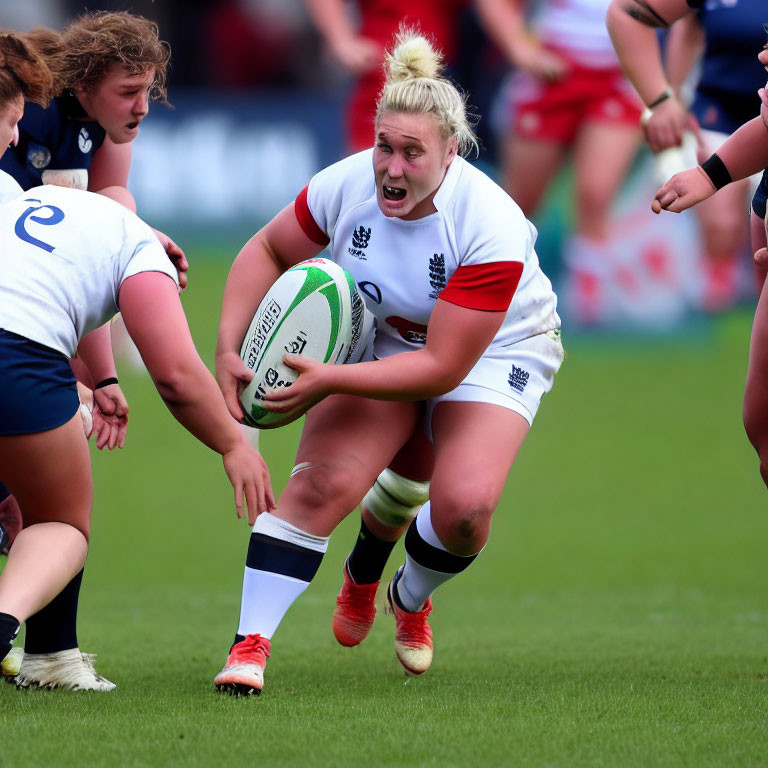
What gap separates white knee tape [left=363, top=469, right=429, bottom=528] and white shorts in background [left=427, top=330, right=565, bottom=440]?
0.84ft

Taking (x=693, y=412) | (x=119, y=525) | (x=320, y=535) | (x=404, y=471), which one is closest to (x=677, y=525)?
(x=693, y=412)

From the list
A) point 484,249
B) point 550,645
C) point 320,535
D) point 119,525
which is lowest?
point 119,525

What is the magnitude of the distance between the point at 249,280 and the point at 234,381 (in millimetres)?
398

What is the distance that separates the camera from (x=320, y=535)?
4000 mm

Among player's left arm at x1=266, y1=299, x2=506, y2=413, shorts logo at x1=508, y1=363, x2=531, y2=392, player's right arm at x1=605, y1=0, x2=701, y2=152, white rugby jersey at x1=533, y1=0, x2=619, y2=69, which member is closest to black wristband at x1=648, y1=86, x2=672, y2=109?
player's right arm at x1=605, y1=0, x2=701, y2=152

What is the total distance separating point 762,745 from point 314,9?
20.7ft

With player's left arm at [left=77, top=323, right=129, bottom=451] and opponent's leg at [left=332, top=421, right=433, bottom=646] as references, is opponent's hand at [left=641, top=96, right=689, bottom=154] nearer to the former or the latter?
opponent's leg at [left=332, top=421, right=433, bottom=646]

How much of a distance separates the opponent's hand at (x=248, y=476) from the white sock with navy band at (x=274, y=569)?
342 mm

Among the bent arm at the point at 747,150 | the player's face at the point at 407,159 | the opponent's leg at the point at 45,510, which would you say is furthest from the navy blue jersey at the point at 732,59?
the opponent's leg at the point at 45,510

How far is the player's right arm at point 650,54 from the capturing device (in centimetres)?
505

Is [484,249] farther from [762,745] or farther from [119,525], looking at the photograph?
[119,525]

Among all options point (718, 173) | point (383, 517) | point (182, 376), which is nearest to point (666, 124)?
point (718, 173)

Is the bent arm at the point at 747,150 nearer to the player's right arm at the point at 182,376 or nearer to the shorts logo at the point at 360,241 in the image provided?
the shorts logo at the point at 360,241

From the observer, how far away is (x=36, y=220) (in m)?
3.57
